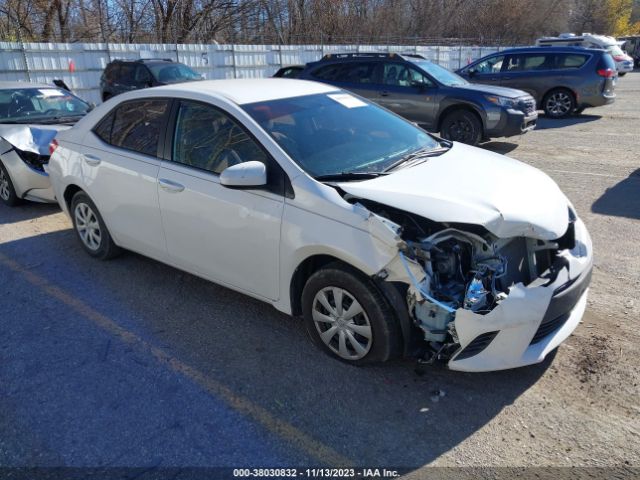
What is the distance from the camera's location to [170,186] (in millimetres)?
4012

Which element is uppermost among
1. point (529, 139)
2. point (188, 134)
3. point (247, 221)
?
point (188, 134)

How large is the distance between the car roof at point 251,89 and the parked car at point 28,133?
286cm

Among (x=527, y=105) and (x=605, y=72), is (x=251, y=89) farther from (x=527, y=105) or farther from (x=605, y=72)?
(x=605, y=72)

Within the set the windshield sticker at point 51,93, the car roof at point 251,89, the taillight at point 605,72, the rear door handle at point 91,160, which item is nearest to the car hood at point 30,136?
the windshield sticker at point 51,93

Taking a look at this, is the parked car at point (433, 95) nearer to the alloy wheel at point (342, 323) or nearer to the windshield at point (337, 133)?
the windshield at point (337, 133)

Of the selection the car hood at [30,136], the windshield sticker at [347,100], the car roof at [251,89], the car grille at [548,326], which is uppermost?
the car roof at [251,89]

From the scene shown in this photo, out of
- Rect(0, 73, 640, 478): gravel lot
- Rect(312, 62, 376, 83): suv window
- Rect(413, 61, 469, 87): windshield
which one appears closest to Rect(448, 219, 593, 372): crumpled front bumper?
Rect(0, 73, 640, 478): gravel lot

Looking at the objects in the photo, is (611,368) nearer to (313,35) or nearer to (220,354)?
(220,354)

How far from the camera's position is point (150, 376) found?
132 inches

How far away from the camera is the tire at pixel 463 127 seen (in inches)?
396

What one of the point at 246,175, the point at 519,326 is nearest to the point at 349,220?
the point at 246,175

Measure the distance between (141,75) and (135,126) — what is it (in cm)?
1082

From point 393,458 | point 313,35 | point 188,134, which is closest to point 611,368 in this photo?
point 393,458

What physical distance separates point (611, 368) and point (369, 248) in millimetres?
1725
